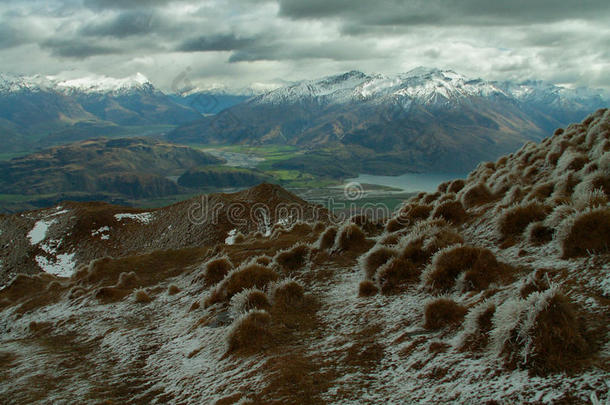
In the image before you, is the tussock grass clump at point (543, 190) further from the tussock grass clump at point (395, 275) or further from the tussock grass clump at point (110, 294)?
the tussock grass clump at point (110, 294)

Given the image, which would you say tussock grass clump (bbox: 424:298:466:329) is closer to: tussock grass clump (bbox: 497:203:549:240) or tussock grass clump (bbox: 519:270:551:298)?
tussock grass clump (bbox: 519:270:551:298)

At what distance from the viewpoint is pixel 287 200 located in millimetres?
68438

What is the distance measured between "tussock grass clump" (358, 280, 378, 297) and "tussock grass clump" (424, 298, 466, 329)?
260cm

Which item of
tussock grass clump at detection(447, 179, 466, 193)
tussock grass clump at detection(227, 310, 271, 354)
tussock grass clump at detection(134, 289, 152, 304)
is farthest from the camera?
tussock grass clump at detection(447, 179, 466, 193)

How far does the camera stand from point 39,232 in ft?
256

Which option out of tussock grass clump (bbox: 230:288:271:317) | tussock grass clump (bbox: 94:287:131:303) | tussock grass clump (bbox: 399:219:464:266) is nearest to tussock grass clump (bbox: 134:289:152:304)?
tussock grass clump (bbox: 94:287:131:303)

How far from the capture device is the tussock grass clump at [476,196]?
17078 millimetres

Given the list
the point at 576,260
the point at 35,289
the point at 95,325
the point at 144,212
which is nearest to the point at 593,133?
the point at 576,260

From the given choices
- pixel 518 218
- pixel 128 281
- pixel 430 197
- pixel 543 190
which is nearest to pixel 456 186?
pixel 430 197

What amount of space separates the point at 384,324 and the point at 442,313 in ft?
4.84

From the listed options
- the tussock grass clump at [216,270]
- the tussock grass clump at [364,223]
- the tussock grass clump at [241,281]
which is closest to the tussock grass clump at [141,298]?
the tussock grass clump at [216,270]

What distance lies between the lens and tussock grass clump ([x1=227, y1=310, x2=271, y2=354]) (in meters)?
8.72

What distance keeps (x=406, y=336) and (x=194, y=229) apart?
178 feet

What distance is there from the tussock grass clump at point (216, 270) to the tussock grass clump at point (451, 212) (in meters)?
8.83
